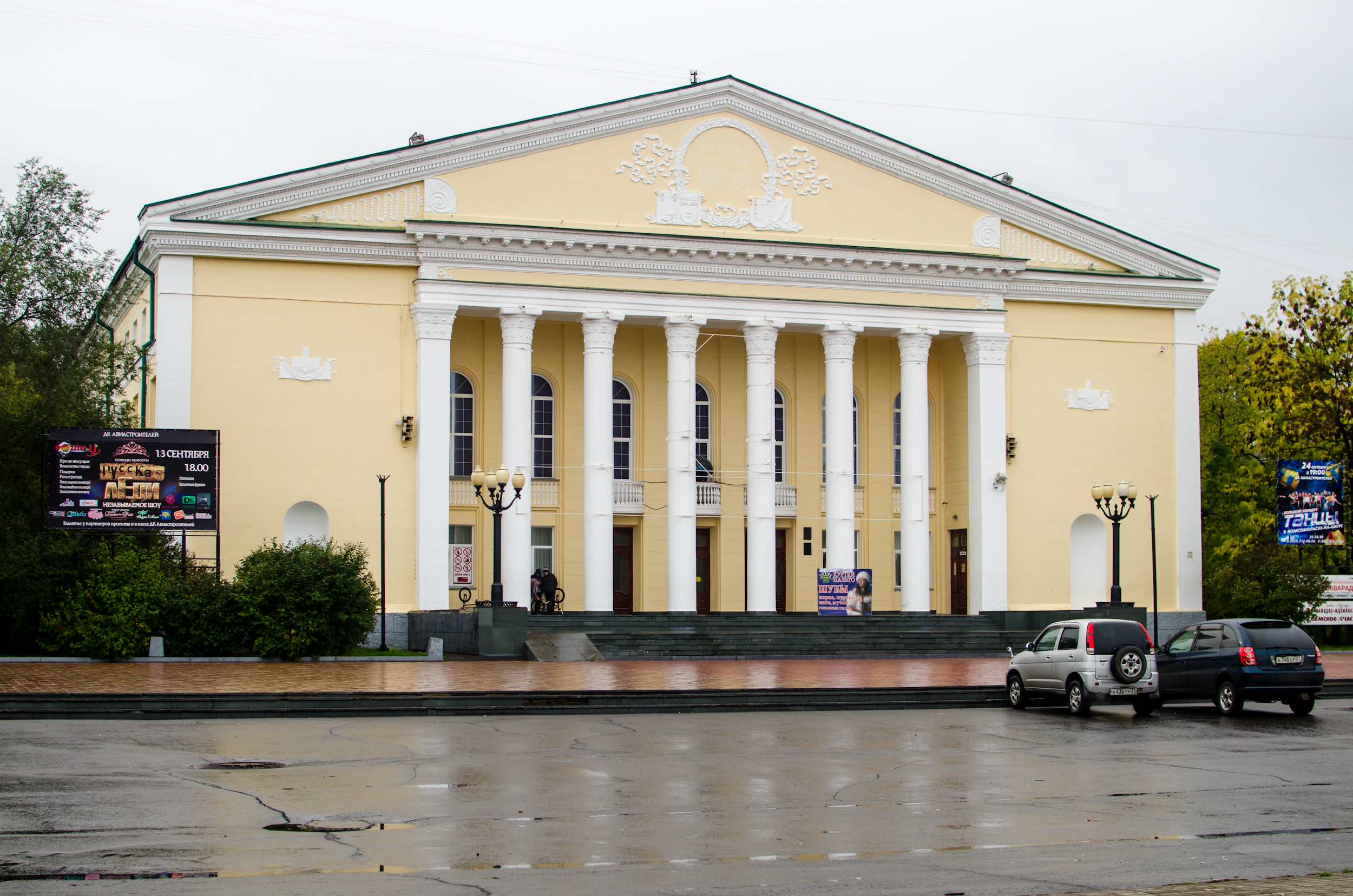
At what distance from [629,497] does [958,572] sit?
9951mm

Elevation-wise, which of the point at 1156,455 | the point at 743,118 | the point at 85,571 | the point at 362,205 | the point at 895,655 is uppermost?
the point at 743,118

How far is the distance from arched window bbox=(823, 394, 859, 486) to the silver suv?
1862cm

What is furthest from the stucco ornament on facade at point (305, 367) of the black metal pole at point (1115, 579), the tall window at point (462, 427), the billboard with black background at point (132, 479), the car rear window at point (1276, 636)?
the car rear window at point (1276, 636)

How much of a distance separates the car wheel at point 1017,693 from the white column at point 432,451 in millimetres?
16423

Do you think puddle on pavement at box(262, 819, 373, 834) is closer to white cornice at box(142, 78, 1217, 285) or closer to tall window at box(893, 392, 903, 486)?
white cornice at box(142, 78, 1217, 285)

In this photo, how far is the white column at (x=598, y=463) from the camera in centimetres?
3559

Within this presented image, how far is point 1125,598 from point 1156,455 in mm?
4292

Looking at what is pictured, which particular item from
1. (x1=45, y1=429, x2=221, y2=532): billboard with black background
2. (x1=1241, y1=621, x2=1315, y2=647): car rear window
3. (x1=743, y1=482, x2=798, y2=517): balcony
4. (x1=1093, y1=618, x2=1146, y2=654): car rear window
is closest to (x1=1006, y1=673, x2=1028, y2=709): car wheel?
(x1=1093, y1=618, x2=1146, y2=654): car rear window

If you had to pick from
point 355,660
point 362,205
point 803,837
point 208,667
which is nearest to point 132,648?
point 208,667

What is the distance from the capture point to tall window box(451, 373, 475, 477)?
37.4 metres

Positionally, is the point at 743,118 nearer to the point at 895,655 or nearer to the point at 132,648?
the point at 895,655

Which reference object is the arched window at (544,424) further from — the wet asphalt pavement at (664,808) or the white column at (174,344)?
the wet asphalt pavement at (664,808)

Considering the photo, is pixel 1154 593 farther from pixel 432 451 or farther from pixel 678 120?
pixel 432 451

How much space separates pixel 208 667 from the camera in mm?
26078
